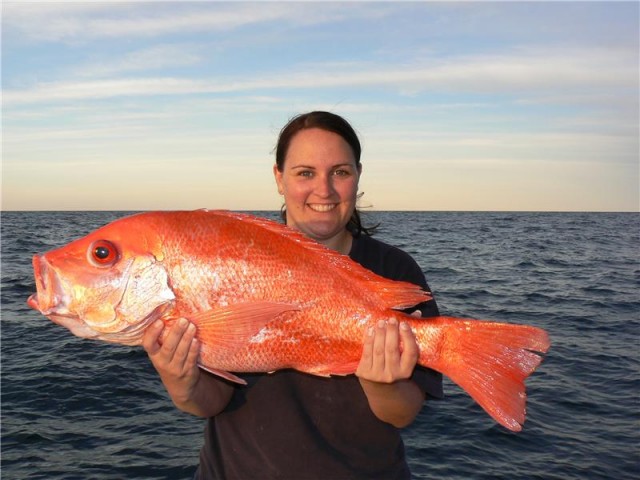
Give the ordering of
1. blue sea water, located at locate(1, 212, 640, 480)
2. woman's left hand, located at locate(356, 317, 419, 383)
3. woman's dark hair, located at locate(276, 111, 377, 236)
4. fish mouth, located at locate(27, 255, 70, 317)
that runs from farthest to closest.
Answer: blue sea water, located at locate(1, 212, 640, 480), woman's dark hair, located at locate(276, 111, 377, 236), woman's left hand, located at locate(356, 317, 419, 383), fish mouth, located at locate(27, 255, 70, 317)

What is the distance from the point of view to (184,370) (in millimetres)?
2914

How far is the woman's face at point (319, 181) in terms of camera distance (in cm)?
340

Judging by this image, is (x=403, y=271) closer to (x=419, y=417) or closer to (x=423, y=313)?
(x=423, y=313)

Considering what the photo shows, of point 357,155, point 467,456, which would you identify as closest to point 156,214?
point 357,155

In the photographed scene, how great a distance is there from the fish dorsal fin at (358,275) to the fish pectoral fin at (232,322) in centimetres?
38

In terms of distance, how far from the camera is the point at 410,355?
113 inches

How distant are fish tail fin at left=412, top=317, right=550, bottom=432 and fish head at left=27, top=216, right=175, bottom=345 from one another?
4.71 feet

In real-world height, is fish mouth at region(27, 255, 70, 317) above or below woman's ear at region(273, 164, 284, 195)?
below

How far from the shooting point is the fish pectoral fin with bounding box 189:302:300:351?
2.78m

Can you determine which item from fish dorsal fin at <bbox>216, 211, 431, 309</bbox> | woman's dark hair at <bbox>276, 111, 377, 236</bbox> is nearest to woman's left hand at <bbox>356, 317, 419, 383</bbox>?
fish dorsal fin at <bbox>216, 211, 431, 309</bbox>

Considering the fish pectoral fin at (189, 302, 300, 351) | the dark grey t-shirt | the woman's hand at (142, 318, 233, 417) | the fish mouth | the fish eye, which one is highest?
the fish eye

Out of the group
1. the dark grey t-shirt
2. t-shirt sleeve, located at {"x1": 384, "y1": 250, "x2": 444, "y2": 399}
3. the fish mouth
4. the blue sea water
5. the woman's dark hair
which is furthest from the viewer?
the blue sea water

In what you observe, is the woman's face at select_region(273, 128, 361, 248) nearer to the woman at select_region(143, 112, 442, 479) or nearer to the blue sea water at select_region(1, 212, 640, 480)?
the woman at select_region(143, 112, 442, 479)

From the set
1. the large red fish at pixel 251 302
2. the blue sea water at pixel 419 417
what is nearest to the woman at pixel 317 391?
the large red fish at pixel 251 302
